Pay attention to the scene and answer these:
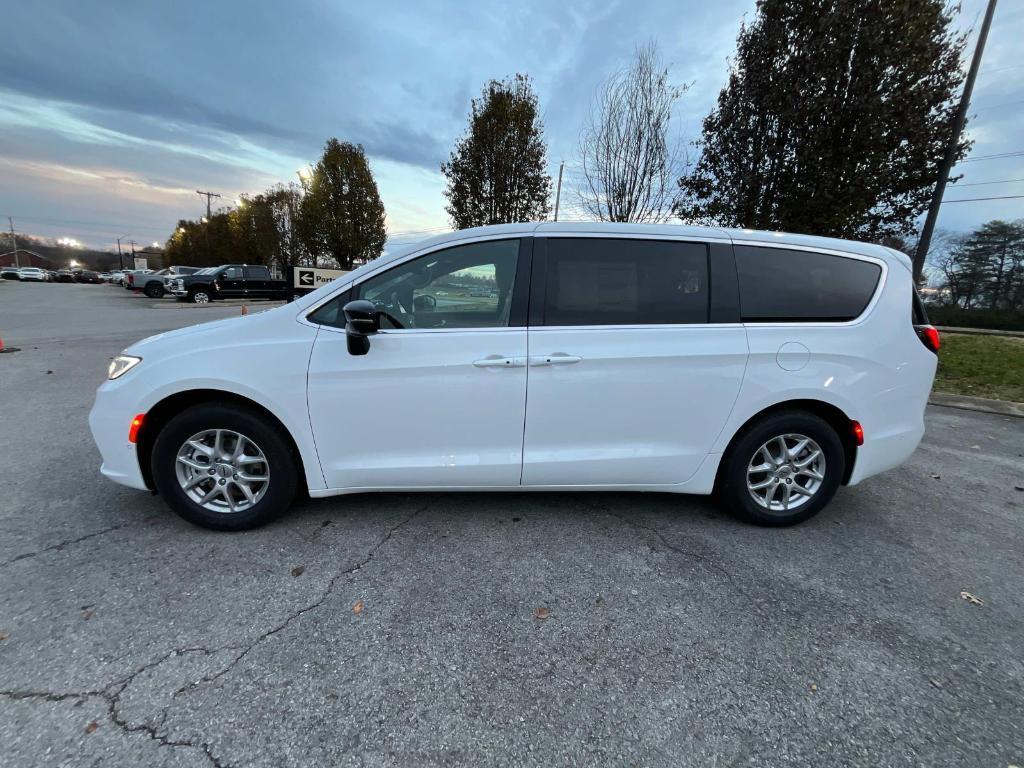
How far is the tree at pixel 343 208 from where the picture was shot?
29594mm

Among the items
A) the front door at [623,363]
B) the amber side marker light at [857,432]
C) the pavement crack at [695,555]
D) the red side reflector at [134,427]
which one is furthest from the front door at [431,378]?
the amber side marker light at [857,432]

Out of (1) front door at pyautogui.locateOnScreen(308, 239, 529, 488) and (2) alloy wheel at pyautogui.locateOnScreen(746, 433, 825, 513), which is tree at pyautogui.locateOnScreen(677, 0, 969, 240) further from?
(1) front door at pyautogui.locateOnScreen(308, 239, 529, 488)

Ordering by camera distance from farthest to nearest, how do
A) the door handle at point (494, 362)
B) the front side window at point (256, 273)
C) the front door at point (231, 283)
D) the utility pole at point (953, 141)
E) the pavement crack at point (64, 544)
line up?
1. the front side window at point (256, 273)
2. the front door at point (231, 283)
3. the utility pole at point (953, 141)
4. the door handle at point (494, 362)
5. the pavement crack at point (64, 544)

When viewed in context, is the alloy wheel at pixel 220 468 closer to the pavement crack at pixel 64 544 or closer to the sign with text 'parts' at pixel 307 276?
the pavement crack at pixel 64 544

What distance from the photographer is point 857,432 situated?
297cm

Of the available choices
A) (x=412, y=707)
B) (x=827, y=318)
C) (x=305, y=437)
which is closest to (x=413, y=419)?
(x=305, y=437)

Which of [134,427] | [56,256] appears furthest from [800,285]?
[56,256]

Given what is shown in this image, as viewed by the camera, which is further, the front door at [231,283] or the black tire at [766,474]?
the front door at [231,283]

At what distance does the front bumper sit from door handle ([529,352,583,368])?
2295 mm

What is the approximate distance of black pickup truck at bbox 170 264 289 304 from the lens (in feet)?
78.5

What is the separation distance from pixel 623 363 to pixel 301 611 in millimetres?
2057

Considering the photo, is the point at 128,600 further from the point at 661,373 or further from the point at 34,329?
the point at 34,329

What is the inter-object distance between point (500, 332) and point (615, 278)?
0.76 meters

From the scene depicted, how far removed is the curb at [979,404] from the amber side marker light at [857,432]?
462 cm
